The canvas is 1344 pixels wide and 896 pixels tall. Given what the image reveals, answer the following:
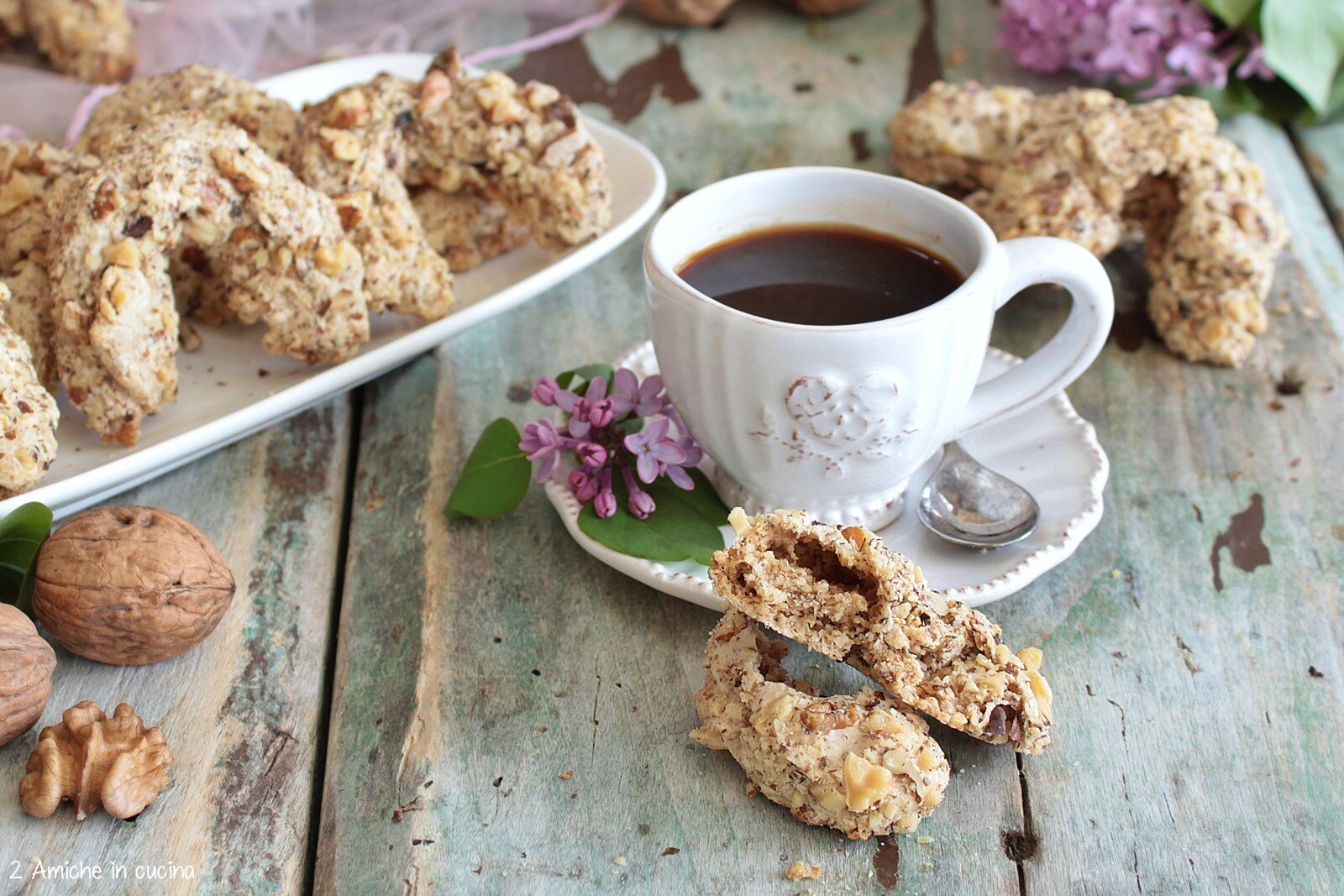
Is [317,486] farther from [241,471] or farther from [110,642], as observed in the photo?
[110,642]

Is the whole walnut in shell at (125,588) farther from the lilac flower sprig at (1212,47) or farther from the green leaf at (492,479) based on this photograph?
the lilac flower sprig at (1212,47)

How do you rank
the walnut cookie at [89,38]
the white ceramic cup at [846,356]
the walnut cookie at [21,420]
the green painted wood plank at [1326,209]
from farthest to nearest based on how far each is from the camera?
the walnut cookie at [89,38]
the green painted wood plank at [1326,209]
the walnut cookie at [21,420]
the white ceramic cup at [846,356]

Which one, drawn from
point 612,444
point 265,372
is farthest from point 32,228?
point 612,444

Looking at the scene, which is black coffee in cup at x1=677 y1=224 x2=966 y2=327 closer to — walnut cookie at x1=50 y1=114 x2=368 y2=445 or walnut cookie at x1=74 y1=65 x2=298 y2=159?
walnut cookie at x1=50 y1=114 x2=368 y2=445

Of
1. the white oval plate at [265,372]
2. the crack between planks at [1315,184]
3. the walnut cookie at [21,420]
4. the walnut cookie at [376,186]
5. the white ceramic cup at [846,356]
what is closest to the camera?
the white ceramic cup at [846,356]

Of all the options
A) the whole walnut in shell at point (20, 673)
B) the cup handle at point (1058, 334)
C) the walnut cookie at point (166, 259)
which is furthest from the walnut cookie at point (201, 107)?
the cup handle at point (1058, 334)

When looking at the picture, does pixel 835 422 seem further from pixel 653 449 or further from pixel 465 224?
pixel 465 224

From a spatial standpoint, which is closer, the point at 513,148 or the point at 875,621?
the point at 875,621
